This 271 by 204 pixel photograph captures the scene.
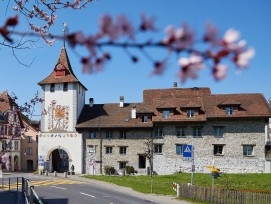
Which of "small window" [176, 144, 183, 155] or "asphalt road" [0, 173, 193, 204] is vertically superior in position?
"small window" [176, 144, 183, 155]

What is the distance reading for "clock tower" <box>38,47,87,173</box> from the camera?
49.7m

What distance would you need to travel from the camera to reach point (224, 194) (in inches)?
973

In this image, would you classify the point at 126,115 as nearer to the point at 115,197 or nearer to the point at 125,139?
the point at 125,139

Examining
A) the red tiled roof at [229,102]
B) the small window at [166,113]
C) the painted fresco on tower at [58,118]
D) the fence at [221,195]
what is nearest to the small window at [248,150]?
the red tiled roof at [229,102]

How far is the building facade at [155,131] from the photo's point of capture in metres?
45.4

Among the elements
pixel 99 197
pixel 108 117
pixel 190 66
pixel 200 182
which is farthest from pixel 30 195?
pixel 108 117

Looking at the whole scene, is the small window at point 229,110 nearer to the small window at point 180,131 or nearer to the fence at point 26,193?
the small window at point 180,131

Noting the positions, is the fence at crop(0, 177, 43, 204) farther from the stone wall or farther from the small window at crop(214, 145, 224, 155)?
the small window at crop(214, 145, 224, 155)

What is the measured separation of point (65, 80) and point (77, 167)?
38.4 feet

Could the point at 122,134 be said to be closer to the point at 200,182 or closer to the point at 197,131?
the point at 197,131

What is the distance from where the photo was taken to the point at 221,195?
2484cm

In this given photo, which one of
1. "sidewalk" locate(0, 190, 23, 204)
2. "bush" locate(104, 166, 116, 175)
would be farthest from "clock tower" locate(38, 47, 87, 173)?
"sidewalk" locate(0, 190, 23, 204)

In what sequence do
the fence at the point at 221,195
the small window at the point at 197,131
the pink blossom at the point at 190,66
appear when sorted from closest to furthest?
the pink blossom at the point at 190,66 < the fence at the point at 221,195 < the small window at the point at 197,131

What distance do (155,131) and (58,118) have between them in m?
13.3
